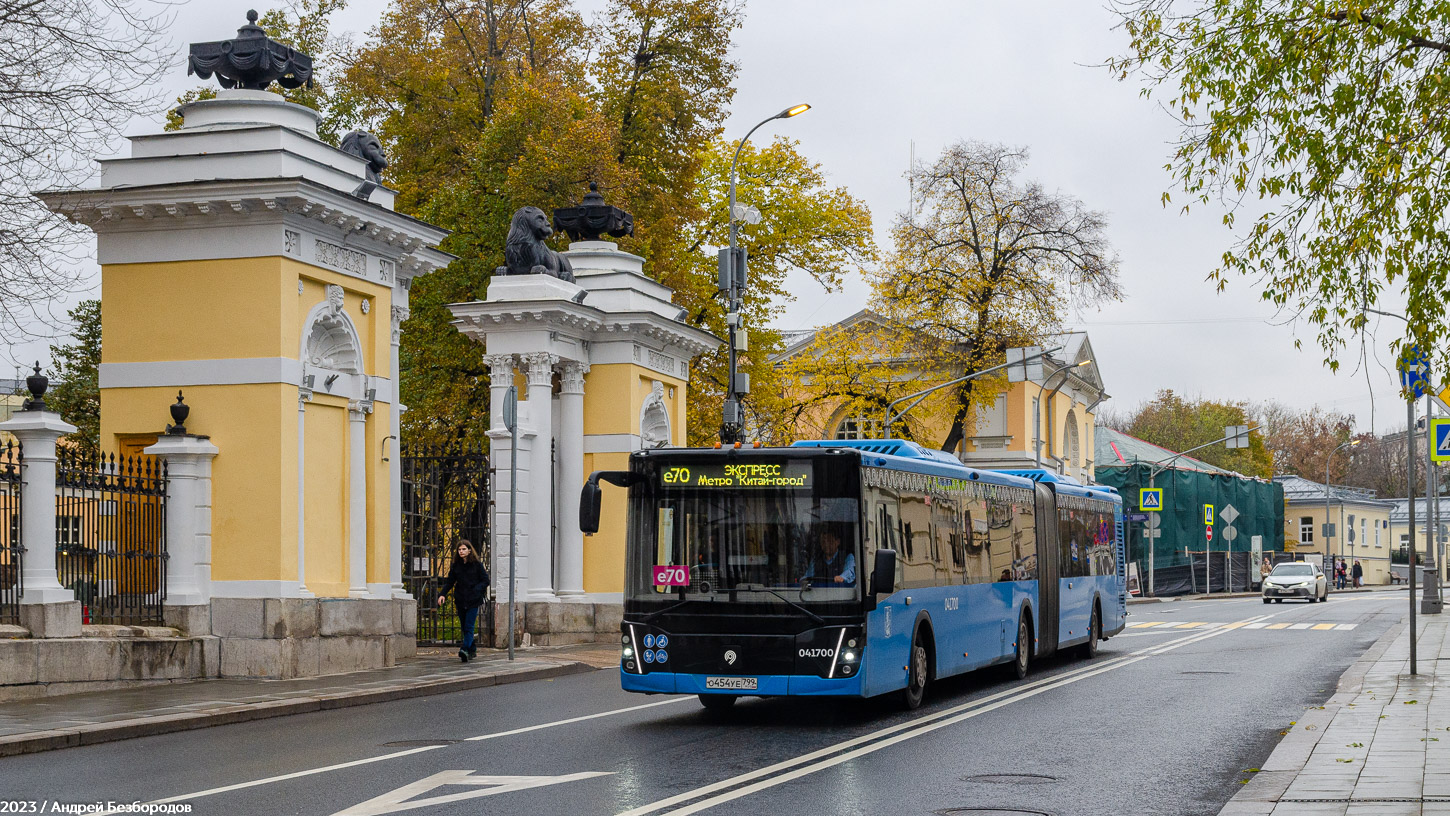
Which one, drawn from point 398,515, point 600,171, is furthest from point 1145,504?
point 398,515

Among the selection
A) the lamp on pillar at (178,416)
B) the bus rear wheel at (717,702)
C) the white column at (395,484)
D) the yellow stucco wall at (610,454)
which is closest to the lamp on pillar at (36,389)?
the lamp on pillar at (178,416)

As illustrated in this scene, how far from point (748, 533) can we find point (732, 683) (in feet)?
4.62

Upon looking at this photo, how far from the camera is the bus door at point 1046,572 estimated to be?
73.9 ft

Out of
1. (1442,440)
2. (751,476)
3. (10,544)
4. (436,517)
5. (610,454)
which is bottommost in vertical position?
(10,544)

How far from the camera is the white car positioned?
54.7 meters

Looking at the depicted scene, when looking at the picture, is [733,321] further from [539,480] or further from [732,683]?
[732,683]

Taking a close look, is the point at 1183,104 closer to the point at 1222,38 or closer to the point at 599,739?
the point at 1222,38

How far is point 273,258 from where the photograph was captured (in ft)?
65.3

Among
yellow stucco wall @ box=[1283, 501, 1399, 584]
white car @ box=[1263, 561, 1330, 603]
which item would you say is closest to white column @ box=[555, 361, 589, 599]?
white car @ box=[1263, 561, 1330, 603]

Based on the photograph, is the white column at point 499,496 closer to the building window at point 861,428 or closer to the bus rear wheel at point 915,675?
the bus rear wheel at point 915,675

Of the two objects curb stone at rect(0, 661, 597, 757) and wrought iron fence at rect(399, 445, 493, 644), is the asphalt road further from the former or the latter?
wrought iron fence at rect(399, 445, 493, 644)

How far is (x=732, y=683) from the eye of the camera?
48.9 ft

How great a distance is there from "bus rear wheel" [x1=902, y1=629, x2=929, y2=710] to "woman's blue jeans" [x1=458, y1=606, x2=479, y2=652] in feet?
27.0

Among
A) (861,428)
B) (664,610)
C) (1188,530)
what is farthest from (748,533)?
(1188,530)
